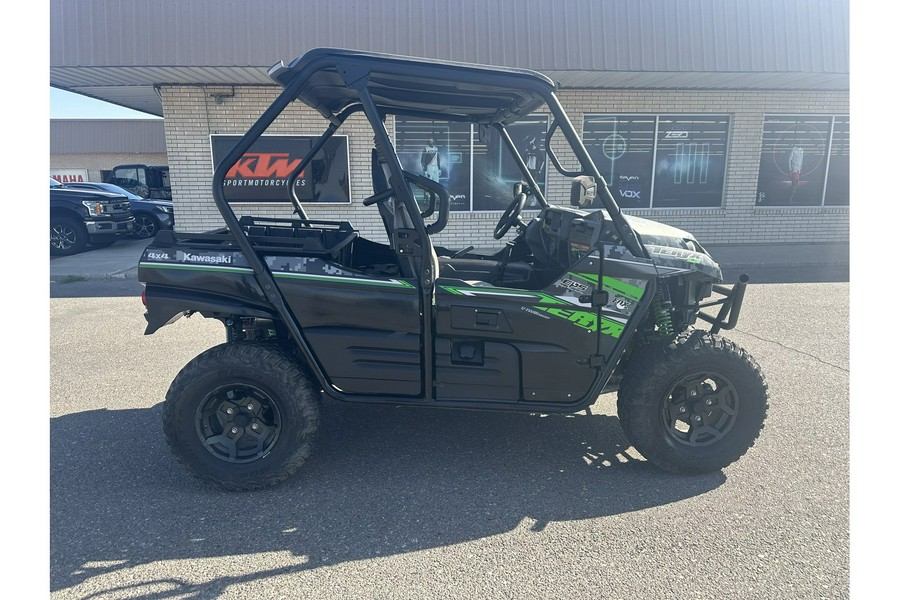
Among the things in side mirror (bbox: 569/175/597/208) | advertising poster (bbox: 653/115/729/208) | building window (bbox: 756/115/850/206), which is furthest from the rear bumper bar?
building window (bbox: 756/115/850/206)

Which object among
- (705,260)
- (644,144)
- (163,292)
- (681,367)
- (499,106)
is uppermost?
(644,144)

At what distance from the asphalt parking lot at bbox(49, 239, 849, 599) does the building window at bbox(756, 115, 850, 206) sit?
8.88 metres

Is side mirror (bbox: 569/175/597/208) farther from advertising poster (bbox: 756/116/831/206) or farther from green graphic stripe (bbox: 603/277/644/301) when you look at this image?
advertising poster (bbox: 756/116/831/206)

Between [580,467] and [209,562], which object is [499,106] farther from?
[209,562]

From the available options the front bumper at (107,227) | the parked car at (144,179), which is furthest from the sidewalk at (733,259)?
the parked car at (144,179)

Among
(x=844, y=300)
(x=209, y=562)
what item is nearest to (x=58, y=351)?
(x=209, y=562)

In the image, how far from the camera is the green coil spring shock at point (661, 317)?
122 inches

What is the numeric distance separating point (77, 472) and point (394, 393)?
1957 mm

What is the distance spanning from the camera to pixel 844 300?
721 cm

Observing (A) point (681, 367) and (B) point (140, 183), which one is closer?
(A) point (681, 367)

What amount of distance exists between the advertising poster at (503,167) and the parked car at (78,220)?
8388mm

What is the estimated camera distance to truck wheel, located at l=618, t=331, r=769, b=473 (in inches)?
118

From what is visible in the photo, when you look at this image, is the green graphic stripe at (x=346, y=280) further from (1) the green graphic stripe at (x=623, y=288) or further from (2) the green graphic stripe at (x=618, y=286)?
(1) the green graphic stripe at (x=623, y=288)

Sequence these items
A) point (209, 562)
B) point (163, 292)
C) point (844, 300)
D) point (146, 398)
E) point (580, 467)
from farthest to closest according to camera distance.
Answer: point (844, 300) < point (146, 398) < point (580, 467) < point (163, 292) < point (209, 562)
